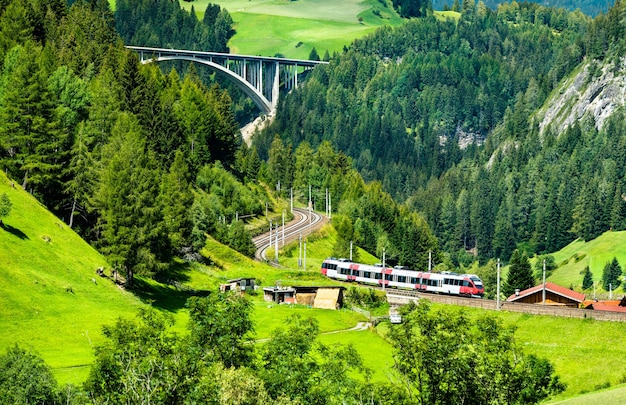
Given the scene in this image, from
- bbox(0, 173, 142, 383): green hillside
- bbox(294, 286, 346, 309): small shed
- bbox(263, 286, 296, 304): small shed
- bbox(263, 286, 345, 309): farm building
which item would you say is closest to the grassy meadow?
bbox(0, 173, 142, 383): green hillside

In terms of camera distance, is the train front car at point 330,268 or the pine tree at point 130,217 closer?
the pine tree at point 130,217

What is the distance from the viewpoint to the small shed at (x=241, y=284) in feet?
361

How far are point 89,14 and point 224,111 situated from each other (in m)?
37.1

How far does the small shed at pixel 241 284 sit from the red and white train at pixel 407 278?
22.6 metres

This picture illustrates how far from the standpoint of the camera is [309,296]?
11712cm

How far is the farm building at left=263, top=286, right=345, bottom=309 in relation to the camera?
11338 cm

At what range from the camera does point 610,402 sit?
4941 cm

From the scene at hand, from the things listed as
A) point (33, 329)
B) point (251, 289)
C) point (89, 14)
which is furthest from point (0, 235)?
point (89, 14)

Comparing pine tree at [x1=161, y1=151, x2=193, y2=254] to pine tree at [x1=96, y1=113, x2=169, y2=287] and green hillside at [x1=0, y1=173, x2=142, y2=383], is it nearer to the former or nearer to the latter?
pine tree at [x1=96, y1=113, x2=169, y2=287]

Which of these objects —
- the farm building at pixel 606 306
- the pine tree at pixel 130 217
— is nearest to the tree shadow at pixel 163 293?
the pine tree at pixel 130 217

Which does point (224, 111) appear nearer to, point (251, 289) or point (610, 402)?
point (251, 289)

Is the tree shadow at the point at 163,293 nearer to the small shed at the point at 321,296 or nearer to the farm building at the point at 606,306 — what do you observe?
the small shed at the point at 321,296

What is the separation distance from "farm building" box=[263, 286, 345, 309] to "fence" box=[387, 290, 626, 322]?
6.90m

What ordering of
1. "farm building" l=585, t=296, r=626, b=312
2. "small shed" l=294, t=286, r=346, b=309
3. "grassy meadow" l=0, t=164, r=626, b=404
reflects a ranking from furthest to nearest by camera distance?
"small shed" l=294, t=286, r=346, b=309 < "farm building" l=585, t=296, r=626, b=312 < "grassy meadow" l=0, t=164, r=626, b=404
